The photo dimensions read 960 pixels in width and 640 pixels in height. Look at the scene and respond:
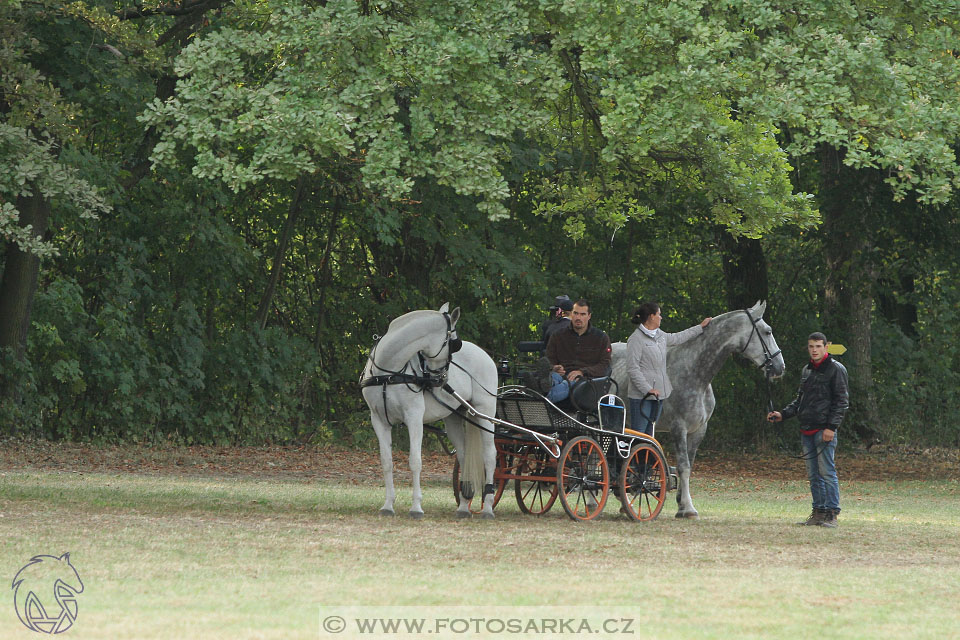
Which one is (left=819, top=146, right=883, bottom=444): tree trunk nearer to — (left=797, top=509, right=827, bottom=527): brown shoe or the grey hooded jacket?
(left=797, top=509, right=827, bottom=527): brown shoe

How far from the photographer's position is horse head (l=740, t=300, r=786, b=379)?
45.2ft

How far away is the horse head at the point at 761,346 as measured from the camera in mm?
13773

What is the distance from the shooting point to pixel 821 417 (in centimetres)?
1312

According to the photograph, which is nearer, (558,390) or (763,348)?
(558,390)

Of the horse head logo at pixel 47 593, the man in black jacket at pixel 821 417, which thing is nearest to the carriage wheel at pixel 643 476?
the man in black jacket at pixel 821 417

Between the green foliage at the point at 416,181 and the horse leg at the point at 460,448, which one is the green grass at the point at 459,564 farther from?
the green foliage at the point at 416,181

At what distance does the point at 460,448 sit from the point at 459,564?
12.9 ft

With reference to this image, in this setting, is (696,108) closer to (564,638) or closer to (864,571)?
(864,571)

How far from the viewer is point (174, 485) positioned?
55.3 ft

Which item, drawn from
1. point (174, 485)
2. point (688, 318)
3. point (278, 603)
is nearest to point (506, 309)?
point (688, 318)

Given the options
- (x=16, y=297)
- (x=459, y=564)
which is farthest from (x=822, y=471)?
(x=16, y=297)

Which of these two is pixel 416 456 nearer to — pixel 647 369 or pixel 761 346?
pixel 647 369

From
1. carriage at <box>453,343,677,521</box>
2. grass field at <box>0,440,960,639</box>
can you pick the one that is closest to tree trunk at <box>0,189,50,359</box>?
grass field at <box>0,440,960,639</box>

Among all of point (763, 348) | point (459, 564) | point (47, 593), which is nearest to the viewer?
point (47, 593)
